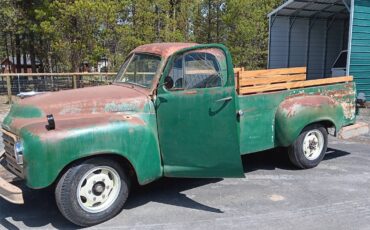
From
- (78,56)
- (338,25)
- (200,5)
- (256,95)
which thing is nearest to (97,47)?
(78,56)

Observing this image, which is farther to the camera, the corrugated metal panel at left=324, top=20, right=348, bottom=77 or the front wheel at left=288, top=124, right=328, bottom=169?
the corrugated metal panel at left=324, top=20, right=348, bottom=77

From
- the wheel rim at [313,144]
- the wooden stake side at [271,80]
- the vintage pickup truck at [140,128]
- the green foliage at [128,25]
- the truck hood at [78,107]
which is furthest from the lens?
the green foliage at [128,25]

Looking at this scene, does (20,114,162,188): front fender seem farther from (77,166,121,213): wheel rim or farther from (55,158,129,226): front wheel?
(77,166,121,213): wheel rim

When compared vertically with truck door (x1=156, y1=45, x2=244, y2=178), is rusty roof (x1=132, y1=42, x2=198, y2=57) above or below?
above

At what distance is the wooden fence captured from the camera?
45.5 feet

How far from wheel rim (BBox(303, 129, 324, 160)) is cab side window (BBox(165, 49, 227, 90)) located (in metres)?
2.12

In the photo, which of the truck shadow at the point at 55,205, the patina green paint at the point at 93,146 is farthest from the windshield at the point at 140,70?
the truck shadow at the point at 55,205

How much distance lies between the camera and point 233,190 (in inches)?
209

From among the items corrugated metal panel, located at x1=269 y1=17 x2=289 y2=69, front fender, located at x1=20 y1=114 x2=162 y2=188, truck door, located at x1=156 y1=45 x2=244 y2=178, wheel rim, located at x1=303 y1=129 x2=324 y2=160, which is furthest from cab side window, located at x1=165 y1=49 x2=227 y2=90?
corrugated metal panel, located at x1=269 y1=17 x2=289 y2=69

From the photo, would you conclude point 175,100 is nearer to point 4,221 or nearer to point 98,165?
point 98,165

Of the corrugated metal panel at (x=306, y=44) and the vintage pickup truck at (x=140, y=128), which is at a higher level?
the corrugated metal panel at (x=306, y=44)

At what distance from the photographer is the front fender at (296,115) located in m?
5.62

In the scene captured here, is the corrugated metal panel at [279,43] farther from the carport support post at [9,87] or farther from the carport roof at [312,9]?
the carport support post at [9,87]

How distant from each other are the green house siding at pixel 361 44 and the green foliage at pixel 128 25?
8340 mm
